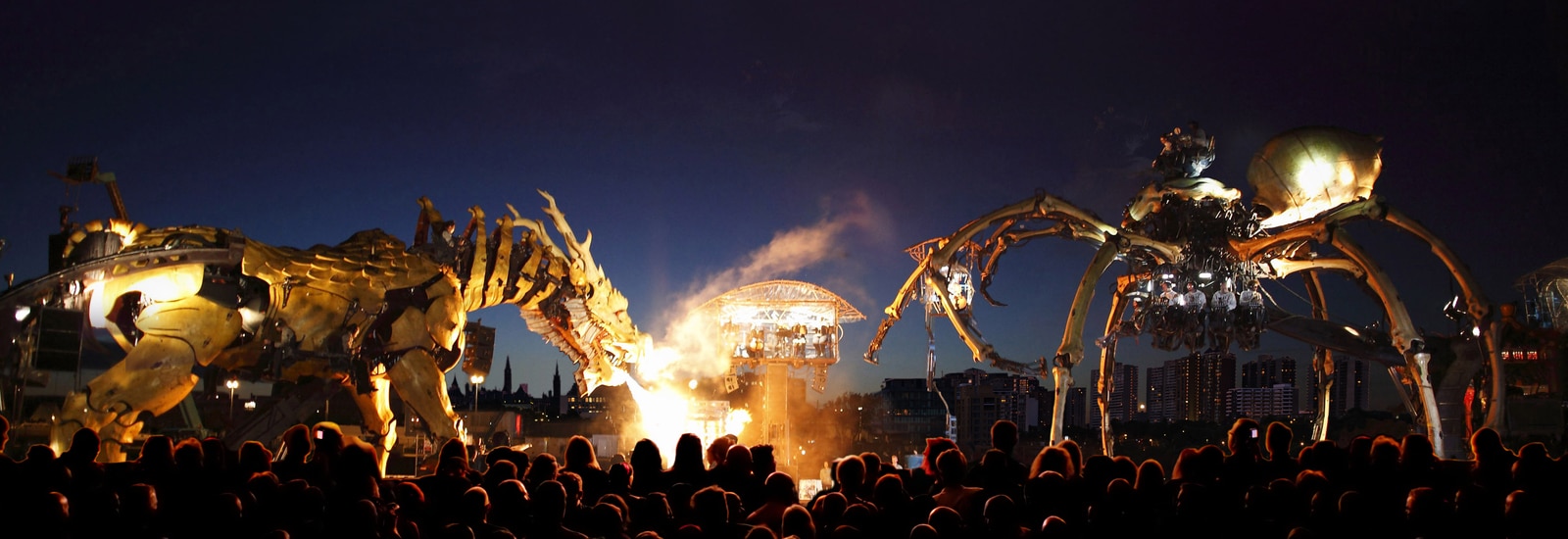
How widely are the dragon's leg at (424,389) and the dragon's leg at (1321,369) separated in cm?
1324

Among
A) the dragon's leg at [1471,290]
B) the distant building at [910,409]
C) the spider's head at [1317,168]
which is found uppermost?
the spider's head at [1317,168]

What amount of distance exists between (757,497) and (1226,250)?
10241mm

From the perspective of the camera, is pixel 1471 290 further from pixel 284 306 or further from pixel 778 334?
pixel 778 334

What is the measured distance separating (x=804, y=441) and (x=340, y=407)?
18539 millimetres

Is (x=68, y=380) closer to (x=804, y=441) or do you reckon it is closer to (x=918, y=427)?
(x=804, y=441)

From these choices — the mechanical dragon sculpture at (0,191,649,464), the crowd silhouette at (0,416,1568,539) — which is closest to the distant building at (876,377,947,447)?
the mechanical dragon sculpture at (0,191,649,464)

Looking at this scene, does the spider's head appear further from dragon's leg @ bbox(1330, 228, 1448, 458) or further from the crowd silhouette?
the crowd silhouette

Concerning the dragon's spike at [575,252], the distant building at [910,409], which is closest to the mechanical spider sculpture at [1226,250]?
the dragon's spike at [575,252]

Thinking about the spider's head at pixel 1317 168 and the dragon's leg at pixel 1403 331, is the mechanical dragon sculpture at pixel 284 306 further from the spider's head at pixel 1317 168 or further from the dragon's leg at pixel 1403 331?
the dragon's leg at pixel 1403 331

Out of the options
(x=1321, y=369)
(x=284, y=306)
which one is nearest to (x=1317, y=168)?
(x=1321, y=369)

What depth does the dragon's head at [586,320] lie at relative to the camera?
18281 millimetres

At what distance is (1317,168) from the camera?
14695 millimetres

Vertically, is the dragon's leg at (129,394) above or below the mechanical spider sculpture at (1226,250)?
below

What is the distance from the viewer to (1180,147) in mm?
15148
